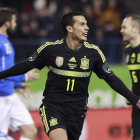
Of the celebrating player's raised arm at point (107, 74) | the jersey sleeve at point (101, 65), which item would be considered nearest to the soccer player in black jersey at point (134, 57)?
the celebrating player's raised arm at point (107, 74)

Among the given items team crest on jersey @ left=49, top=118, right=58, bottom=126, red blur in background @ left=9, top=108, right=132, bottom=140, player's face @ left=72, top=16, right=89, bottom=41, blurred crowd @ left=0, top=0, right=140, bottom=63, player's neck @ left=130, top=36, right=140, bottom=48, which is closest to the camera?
team crest on jersey @ left=49, top=118, right=58, bottom=126

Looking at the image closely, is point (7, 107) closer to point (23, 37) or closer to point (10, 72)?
point (10, 72)

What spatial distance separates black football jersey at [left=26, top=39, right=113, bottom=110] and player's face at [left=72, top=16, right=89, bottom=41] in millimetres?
178

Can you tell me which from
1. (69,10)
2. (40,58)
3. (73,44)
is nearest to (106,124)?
(73,44)

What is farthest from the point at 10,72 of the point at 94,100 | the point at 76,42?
the point at 94,100

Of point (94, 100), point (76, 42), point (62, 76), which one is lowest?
point (94, 100)

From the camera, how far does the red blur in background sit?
10.6 metres

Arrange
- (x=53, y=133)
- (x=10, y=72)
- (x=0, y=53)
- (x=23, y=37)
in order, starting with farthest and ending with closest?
(x=23, y=37) < (x=0, y=53) < (x=10, y=72) < (x=53, y=133)

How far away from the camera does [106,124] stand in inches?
423

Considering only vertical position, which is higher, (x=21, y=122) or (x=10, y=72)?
(x=10, y=72)

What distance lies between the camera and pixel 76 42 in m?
7.10

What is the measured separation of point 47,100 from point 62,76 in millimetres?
400

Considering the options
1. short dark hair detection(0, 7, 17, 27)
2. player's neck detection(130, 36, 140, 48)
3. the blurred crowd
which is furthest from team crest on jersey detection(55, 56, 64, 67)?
the blurred crowd

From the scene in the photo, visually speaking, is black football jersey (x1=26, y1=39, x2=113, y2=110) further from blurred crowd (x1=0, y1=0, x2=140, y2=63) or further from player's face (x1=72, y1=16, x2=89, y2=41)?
blurred crowd (x1=0, y1=0, x2=140, y2=63)
